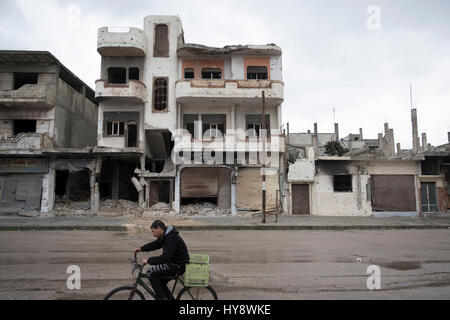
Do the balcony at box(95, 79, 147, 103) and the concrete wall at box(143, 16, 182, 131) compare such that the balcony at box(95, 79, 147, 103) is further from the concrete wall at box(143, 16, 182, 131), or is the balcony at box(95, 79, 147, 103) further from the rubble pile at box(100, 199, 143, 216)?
the rubble pile at box(100, 199, 143, 216)

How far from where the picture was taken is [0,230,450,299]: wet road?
5180 millimetres

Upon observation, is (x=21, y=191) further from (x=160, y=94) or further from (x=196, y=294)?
(x=196, y=294)

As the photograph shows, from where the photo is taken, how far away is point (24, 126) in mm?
22547

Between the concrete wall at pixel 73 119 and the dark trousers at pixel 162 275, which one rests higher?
the concrete wall at pixel 73 119

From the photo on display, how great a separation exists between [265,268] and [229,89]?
15.8 m

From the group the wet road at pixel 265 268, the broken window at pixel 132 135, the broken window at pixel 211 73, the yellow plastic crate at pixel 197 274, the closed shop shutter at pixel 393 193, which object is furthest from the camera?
the broken window at pixel 211 73

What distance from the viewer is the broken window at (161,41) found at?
22.1m

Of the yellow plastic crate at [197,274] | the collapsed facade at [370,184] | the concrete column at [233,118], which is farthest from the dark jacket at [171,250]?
the collapsed facade at [370,184]

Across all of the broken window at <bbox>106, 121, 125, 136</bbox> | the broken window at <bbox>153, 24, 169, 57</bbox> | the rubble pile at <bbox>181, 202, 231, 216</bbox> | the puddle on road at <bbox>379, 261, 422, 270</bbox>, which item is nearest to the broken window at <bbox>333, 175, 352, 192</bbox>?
the rubble pile at <bbox>181, 202, 231, 216</bbox>

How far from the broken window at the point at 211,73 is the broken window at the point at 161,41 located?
3.03 m

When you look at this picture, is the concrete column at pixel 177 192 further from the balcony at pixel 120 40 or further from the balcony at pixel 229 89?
the balcony at pixel 120 40

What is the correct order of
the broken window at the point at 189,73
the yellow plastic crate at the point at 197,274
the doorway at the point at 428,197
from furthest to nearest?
the broken window at the point at 189,73 → the doorway at the point at 428,197 → the yellow plastic crate at the point at 197,274
